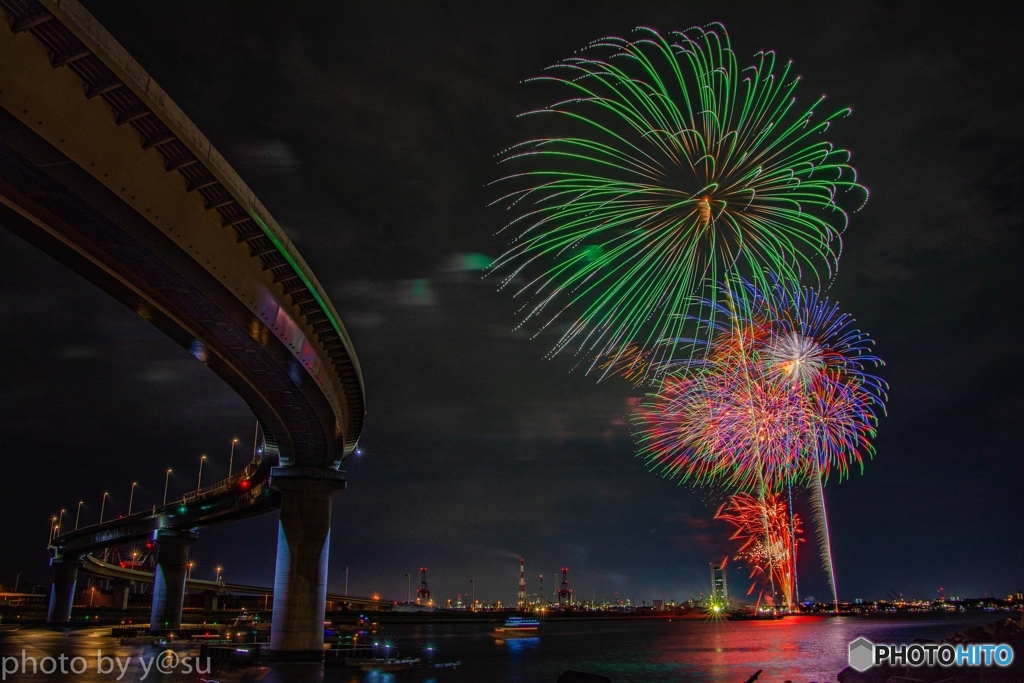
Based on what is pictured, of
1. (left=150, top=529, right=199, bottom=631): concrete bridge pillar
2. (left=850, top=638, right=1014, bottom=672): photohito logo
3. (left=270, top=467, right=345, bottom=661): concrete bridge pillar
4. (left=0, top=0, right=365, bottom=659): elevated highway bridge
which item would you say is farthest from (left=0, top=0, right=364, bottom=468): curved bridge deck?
(left=150, top=529, right=199, bottom=631): concrete bridge pillar

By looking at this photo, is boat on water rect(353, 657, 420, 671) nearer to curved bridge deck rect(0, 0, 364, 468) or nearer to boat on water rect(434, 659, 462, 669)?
boat on water rect(434, 659, 462, 669)

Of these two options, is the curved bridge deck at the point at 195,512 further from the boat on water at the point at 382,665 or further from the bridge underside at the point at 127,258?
the bridge underside at the point at 127,258

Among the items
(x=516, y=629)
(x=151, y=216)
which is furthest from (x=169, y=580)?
(x=151, y=216)

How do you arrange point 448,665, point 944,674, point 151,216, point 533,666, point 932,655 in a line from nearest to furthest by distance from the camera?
point 151,216 → point 944,674 → point 932,655 → point 448,665 → point 533,666

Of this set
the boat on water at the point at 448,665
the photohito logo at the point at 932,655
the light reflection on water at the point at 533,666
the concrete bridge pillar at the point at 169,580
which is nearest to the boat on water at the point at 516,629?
the light reflection on water at the point at 533,666

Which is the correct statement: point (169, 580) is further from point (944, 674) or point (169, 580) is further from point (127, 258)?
point (944, 674)
